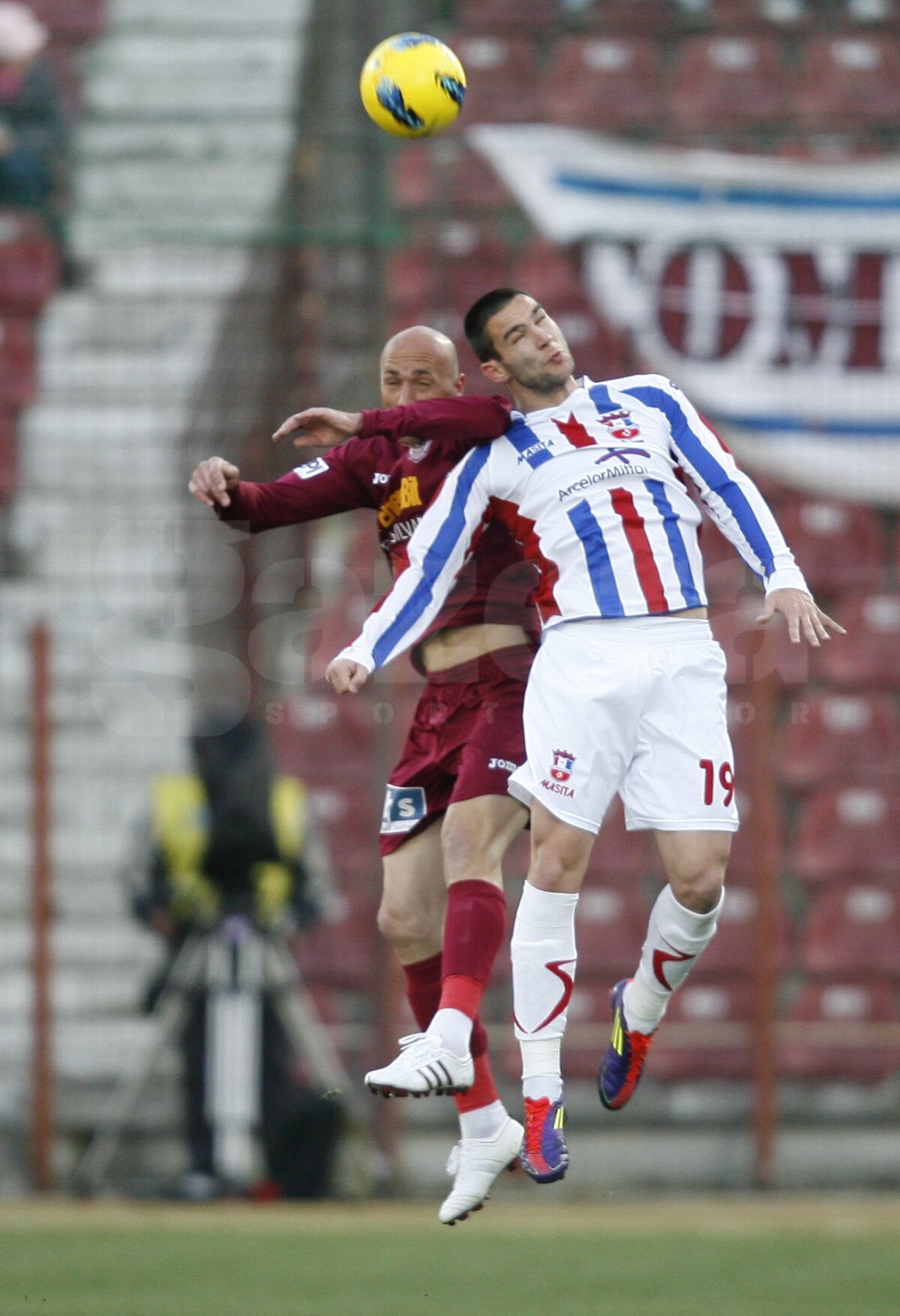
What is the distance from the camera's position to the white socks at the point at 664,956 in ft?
17.7

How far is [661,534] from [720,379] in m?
5.33

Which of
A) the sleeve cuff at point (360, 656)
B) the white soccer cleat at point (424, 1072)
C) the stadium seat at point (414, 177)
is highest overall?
the stadium seat at point (414, 177)

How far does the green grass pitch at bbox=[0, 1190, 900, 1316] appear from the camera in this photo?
721 centimetres

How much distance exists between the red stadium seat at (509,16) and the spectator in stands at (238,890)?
12.8 ft

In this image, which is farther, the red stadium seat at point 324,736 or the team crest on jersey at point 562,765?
the red stadium seat at point 324,736

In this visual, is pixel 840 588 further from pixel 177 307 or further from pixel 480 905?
pixel 480 905

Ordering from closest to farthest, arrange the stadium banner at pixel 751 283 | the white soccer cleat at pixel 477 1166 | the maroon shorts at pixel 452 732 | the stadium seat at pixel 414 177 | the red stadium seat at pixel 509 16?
the white soccer cleat at pixel 477 1166 < the maroon shorts at pixel 452 732 < the stadium seat at pixel 414 177 < the stadium banner at pixel 751 283 < the red stadium seat at pixel 509 16

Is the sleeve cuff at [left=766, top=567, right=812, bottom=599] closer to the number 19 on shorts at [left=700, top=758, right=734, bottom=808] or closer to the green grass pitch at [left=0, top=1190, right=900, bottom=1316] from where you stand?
the number 19 on shorts at [left=700, top=758, right=734, bottom=808]

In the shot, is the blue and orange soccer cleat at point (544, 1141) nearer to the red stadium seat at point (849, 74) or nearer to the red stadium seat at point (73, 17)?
the red stadium seat at point (849, 74)

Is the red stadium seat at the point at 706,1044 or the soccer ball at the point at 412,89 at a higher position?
the soccer ball at the point at 412,89

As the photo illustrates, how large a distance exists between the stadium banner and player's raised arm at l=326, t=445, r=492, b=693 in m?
5.20

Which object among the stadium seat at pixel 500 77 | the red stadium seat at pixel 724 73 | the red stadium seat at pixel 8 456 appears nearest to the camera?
the red stadium seat at pixel 8 456

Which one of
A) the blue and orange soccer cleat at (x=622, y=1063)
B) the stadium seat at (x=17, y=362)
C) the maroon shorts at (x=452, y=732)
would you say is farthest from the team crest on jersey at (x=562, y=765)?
the stadium seat at (x=17, y=362)

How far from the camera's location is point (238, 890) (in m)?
9.03
